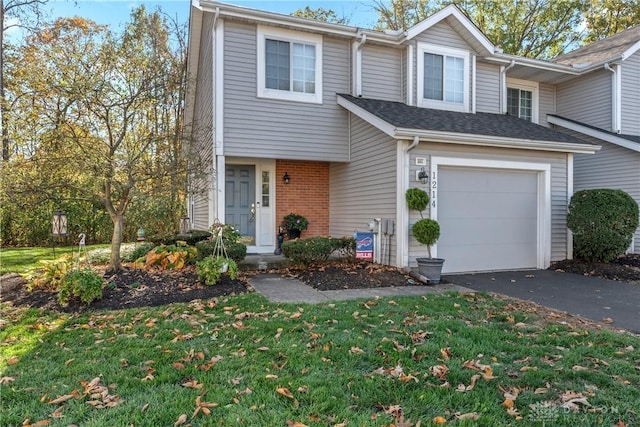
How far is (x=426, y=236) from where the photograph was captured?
761 centimetres

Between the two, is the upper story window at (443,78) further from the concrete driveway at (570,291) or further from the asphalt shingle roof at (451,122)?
the concrete driveway at (570,291)

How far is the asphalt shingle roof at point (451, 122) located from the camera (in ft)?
27.3

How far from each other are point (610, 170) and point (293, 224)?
9437 millimetres

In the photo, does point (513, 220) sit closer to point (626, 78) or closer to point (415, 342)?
point (415, 342)

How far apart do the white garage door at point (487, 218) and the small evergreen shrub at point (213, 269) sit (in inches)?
174

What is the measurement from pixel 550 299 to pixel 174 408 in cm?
582

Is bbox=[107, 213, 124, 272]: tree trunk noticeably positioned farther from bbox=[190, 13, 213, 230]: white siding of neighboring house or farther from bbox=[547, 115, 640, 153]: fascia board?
bbox=[547, 115, 640, 153]: fascia board

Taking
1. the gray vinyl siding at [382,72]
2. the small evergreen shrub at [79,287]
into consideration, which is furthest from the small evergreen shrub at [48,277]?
the gray vinyl siding at [382,72]

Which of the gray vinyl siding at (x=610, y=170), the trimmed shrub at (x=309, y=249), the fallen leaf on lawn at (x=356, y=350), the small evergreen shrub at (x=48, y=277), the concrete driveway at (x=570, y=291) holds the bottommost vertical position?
the concrete driveway at (x=570, y=291)

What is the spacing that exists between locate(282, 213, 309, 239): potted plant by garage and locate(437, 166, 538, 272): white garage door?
370cm

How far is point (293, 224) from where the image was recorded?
10.4 metres

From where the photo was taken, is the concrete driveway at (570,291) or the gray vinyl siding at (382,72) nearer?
the concrete driveway at (570,291)

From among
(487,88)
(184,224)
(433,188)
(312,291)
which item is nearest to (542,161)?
(433,188)

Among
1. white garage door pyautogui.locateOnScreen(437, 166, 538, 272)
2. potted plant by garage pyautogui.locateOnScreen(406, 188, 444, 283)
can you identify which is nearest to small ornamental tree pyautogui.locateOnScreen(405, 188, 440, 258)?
potted plant by garage pyautogui.locateOnScreen(406, 188, 444, 283)
